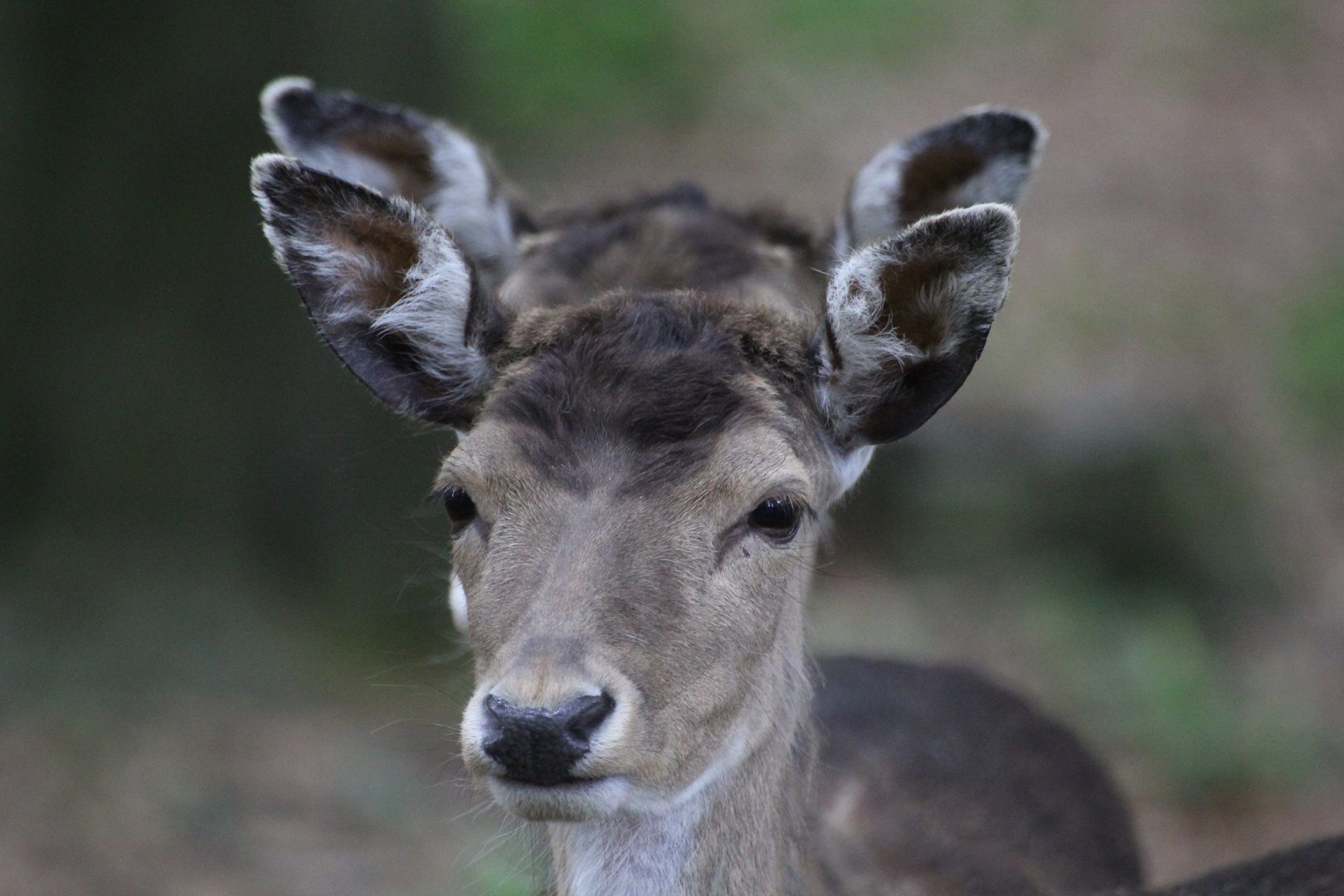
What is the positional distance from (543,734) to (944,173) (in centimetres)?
337

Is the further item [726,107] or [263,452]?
[726,107]

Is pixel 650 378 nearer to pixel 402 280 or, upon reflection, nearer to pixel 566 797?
pixel 402 280

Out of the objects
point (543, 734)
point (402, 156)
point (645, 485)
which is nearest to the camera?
point (543, 734)

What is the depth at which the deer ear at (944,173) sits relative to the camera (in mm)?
5477

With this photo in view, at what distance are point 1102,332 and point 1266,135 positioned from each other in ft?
15.5

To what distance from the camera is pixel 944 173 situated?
5695 millimetres

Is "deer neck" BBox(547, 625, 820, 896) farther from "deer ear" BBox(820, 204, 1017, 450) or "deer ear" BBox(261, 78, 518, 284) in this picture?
"deer ear" BBox(261, 78, 518, 284)

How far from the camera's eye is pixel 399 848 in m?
7.66

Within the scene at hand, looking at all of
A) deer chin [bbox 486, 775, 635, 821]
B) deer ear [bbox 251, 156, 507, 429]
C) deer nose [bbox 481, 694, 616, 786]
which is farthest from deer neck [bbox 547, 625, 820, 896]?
deer ear [bbox 251, 156, 507, 429]

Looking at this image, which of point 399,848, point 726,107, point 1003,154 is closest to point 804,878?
point 1003,154

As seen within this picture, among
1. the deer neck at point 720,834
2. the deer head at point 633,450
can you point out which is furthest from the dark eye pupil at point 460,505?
the deer neck at point 720,834

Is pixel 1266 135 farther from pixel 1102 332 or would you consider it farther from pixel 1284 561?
pixel 1284 561

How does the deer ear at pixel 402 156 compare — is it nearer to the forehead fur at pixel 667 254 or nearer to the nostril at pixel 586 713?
the forehead fur at pixel 667 254

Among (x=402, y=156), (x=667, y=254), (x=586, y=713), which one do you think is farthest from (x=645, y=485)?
(x=402, y=156)
